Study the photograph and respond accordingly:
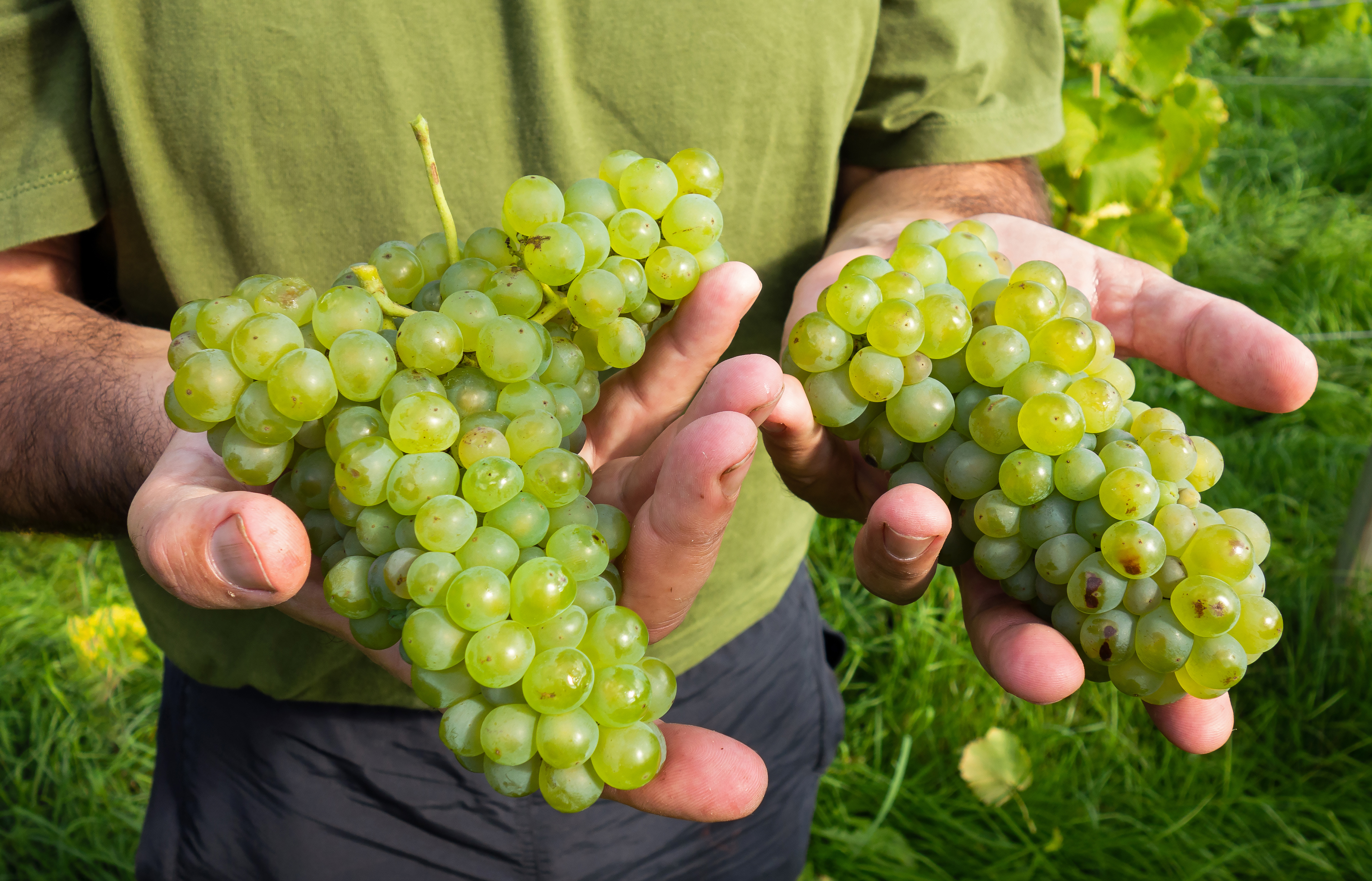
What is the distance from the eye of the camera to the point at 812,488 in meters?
1.36

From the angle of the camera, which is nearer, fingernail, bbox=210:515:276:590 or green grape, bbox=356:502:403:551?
fingernail, bbox=210:515:276:590

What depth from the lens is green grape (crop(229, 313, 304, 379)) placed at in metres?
0.98

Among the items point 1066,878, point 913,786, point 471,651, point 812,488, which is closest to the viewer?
point 471,651

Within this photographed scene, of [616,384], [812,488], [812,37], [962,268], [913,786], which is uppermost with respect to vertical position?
[812,37]

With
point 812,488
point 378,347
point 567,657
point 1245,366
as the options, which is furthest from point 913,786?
point 378,347

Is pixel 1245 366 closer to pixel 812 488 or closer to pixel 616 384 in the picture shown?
pixel 812 488

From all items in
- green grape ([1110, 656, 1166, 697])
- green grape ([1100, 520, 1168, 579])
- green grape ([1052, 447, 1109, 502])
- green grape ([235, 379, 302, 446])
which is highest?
green grape ([235, 379, 302, 446])

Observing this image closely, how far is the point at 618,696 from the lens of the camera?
3.08ft

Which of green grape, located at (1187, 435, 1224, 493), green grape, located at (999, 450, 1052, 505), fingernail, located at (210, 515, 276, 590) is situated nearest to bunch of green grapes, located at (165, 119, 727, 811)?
fingernail, located at (210, 515, 276, 590)

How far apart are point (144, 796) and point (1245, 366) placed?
2765 mm

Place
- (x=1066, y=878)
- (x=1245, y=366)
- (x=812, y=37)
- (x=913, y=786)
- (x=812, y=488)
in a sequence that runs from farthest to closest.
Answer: (x=913, y=786)
(x=1066, y=878)
(x=812, y=37)
(x=812, y=488)
(x=1245, y=366)

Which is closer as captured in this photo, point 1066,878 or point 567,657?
point 567,657

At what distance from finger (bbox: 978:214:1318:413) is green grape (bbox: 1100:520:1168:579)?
322 mm

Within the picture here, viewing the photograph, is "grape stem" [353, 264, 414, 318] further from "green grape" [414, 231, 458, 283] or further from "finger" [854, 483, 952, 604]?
"finger" [854, 483, 952, 604]
